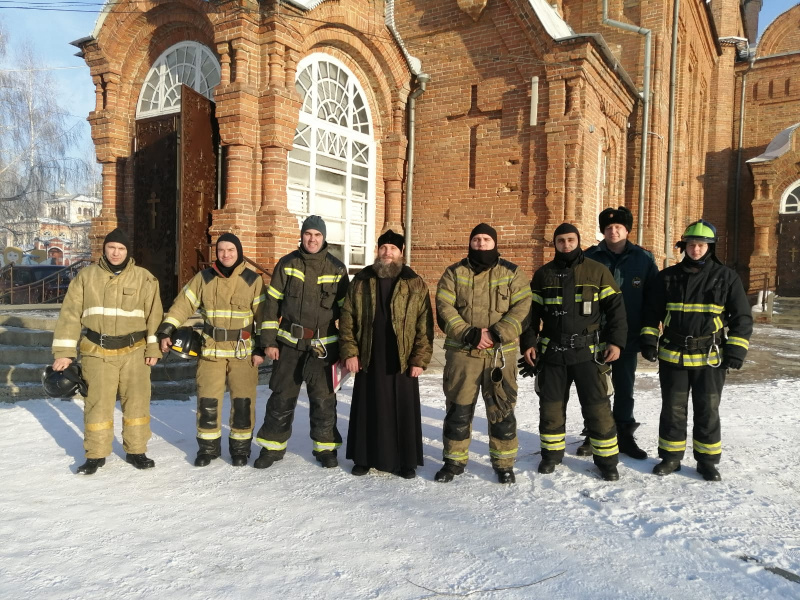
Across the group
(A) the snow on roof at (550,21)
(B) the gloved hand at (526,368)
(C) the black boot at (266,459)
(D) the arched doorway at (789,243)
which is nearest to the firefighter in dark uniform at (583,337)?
(B) the gloved hand at (526,368)

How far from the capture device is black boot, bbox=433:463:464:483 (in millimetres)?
4008

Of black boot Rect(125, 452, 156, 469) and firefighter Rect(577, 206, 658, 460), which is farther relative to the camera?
firefighter Rect(577, 206, 658, 460)

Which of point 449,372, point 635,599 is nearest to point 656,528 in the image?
point 635,599

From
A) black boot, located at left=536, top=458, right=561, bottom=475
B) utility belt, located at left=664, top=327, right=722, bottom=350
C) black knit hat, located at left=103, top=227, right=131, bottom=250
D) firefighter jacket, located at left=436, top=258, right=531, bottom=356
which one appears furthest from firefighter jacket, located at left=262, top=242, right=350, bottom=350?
utility belt, located at left=664, top=327, right=722, bottom=350

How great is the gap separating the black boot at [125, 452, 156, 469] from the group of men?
0.01 m

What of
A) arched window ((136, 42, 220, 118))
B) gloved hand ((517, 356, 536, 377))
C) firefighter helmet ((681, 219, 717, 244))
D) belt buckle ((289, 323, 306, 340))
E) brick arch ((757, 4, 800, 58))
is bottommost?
gloved hand ((517, 356, 536, 377))

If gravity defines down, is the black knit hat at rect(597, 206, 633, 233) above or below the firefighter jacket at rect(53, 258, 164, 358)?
above

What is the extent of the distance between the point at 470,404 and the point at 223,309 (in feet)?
6.35

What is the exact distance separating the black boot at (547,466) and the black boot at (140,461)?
2817 mm

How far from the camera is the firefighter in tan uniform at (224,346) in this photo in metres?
4.30

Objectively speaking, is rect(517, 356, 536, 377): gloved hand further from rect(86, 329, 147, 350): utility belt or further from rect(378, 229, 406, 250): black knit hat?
rect(86, 329, 147, 350): utility belt

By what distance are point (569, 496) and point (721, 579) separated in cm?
109

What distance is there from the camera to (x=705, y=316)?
404cm

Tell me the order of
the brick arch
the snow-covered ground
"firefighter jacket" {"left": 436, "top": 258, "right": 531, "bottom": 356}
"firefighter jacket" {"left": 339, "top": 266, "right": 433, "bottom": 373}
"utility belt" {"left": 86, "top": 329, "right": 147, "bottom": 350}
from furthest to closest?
the brick arch → "utility belt" {"left": 86, "top": 329, "right": 147, "bottom": 350} → "firefighter jacket" {"left": 339, "top": 266, "right": 433, "bottom": 373} → "firefighter jacket" {"left": 436, "top": 258, "right": 531, "bottom": 356} → the snow-covered ground
